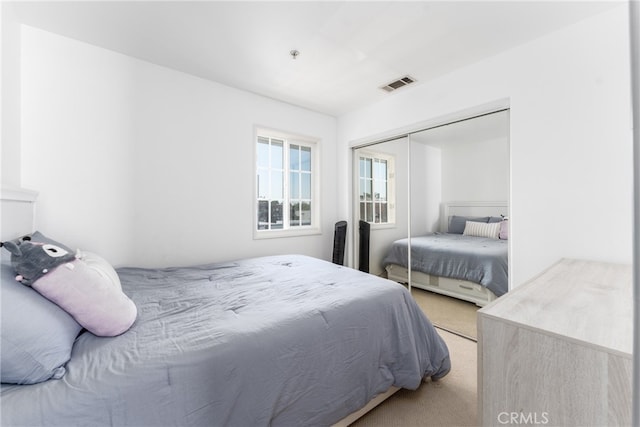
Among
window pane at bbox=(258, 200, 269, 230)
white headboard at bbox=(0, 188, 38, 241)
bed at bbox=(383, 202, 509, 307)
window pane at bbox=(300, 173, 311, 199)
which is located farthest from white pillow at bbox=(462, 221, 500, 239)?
white headboard at bbox=(0, 188, 38, 241)

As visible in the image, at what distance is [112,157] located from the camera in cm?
226

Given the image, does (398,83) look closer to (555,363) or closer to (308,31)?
(308,31)

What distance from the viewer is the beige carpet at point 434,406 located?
1.51 meters

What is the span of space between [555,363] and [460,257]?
2.04 m

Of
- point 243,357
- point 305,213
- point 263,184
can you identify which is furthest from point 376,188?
point 243,357

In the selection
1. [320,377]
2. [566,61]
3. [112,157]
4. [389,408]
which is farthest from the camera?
[112,157]

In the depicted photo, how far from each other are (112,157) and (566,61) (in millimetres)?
3614

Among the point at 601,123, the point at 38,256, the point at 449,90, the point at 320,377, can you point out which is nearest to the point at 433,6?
the point at 449,90

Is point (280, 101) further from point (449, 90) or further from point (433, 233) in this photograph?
point (433, 233)

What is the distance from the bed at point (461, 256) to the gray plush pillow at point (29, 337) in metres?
2.82

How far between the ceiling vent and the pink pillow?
2.90 meters

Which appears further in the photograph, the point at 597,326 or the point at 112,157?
the point at 112,157

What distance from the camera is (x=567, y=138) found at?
195 centimetres

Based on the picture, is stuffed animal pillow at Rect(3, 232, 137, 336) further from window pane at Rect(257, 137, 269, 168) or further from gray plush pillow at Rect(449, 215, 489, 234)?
gray plush pillow at Rect(449, 215, 489, 234)
